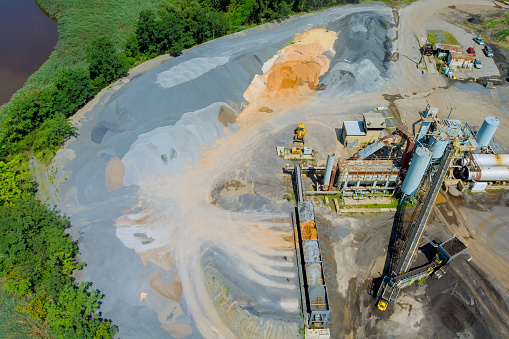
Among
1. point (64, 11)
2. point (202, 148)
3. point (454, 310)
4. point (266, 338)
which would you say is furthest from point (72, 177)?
point (64, 11)

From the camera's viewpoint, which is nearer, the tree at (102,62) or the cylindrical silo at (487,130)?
the cylindrical silo at (487,130)

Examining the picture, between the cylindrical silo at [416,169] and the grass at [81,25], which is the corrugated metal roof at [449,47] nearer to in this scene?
the cylindrical silo at [416,169]

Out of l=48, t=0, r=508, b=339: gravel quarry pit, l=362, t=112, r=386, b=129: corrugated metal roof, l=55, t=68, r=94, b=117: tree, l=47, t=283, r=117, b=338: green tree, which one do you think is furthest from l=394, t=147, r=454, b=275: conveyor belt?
l=55, t=68, r=94, b=117: tree

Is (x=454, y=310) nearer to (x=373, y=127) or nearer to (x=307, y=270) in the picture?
(x=307, y=270)

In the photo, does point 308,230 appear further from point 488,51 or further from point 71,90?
point 488,51

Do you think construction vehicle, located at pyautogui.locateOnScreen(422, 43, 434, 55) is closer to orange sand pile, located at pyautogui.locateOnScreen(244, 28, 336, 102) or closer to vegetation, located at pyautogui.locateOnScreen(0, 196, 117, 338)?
orange sand pile, located at pyautogui.locateOnScreen(244, 28, 336, 102)

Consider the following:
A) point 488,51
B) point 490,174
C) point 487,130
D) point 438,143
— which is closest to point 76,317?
point 438,143

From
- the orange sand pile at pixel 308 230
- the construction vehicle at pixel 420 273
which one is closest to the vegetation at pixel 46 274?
the orange sand pile at pixel 308 230
